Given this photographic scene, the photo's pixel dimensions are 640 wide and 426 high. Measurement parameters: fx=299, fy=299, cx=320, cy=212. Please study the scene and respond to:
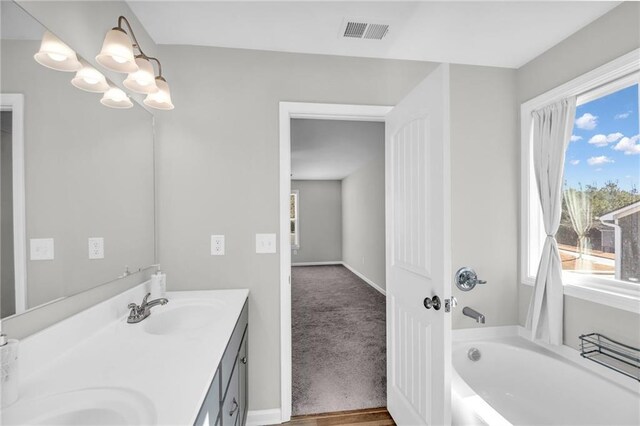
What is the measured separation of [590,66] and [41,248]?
9.17 ft

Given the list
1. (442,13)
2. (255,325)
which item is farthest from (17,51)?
(442,13)

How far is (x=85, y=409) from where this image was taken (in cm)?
77

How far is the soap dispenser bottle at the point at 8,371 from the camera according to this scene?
29.3 inches

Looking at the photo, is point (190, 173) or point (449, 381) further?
point (190, 173)

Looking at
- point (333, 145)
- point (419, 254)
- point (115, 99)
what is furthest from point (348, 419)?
point (333, 145)

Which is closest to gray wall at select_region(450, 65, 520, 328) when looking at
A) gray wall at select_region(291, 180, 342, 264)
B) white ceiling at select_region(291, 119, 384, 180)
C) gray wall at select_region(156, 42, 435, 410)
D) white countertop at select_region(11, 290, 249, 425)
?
gray wall at select_region(156, 42, 435, 410)

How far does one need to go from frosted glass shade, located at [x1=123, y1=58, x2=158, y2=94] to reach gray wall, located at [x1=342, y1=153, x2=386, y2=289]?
2.91 meters

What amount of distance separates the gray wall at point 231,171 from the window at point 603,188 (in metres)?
1.64

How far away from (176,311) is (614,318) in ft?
7.84

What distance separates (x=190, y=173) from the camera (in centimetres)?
191

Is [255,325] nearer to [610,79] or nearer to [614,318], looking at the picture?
[614,318]

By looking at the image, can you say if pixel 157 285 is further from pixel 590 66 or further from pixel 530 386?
pixel 590 66

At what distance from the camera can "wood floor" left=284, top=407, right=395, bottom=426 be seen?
1.91m

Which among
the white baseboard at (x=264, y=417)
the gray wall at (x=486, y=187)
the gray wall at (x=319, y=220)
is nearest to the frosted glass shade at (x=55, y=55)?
the white baseboard at (x=264, y=417)
